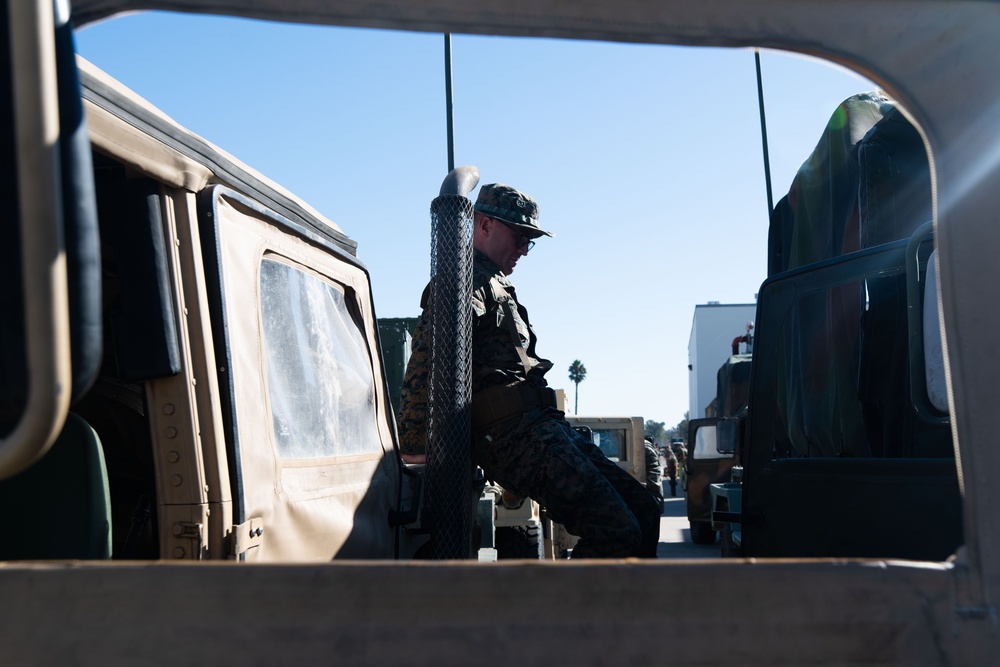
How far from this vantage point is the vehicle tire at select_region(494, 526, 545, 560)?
5.86 meters

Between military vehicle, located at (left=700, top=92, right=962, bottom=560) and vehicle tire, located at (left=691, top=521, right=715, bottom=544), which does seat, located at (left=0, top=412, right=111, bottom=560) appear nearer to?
military vehicle, located at (left=700, top=92, right=962, bottom=560)

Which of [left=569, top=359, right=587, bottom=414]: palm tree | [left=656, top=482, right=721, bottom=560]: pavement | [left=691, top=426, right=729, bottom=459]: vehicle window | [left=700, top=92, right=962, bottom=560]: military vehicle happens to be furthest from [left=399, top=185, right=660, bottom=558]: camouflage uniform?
[left=569, top=359, right=587, bottom=414]: palm tree

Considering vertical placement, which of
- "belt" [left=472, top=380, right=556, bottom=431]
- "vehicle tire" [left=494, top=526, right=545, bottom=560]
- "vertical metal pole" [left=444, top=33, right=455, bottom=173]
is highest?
"vertical metal pole" [left=444, top=33, right=455, bottom=173]

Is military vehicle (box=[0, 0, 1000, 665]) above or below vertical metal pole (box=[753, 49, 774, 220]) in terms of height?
below

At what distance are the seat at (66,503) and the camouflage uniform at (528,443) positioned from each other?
5.30 feet

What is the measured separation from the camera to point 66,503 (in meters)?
1.83

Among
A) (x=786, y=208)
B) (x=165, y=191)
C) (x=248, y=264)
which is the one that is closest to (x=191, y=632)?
(x=165, y=191)

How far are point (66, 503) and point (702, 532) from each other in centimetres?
1133

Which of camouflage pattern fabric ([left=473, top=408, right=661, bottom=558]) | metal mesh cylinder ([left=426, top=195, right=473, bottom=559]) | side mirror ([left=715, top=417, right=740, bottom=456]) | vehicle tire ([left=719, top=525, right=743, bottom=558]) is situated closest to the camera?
metal mesh cylinder ([left=426, top=195, right=473, bottom=559])

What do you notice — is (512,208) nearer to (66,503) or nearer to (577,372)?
(66,503)

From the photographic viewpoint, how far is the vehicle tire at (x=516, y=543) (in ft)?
19.2

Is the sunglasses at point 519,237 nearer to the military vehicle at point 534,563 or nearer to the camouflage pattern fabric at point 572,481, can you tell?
the camouflage pattern fabric at point 572,481

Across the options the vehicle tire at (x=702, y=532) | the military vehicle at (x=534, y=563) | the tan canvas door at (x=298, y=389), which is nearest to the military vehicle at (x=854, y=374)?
the military vehicle at (x=534, y=563)

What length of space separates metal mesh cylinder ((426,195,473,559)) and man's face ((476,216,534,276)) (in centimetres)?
69
